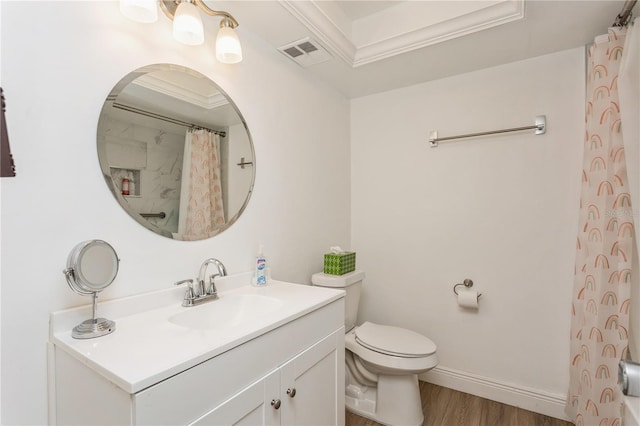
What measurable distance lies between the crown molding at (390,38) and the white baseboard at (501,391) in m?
2.05

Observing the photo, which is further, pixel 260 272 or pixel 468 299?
pixel 468 299

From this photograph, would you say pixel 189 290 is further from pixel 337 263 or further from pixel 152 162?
pixel 337 263

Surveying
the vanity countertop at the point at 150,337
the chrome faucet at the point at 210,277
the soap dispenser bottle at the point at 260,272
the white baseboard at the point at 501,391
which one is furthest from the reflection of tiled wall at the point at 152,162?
the white baseboard at the point at 501,391

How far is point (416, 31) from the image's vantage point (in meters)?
1.73

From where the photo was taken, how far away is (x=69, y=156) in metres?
0.97

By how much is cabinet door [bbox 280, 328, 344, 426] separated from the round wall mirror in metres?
0.67

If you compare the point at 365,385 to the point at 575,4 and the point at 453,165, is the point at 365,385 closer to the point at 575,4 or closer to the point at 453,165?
the point at 453,165

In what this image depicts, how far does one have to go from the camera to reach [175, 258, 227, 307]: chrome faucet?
1.21 m

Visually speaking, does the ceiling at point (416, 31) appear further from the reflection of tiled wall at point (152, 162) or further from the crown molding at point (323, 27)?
the reflection of tiled wall at point (152, 162)

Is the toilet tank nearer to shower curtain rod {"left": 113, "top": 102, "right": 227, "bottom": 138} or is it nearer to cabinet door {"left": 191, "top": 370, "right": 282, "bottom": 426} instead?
cabinet door {"left": 191, "top": 370, "right": 282, "bottom": 426}

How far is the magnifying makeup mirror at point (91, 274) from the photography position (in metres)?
0.88

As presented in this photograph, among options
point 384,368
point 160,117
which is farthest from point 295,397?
point 160,117

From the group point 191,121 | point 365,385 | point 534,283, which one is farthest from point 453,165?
point 191,121

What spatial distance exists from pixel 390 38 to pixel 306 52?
1.61 ft
